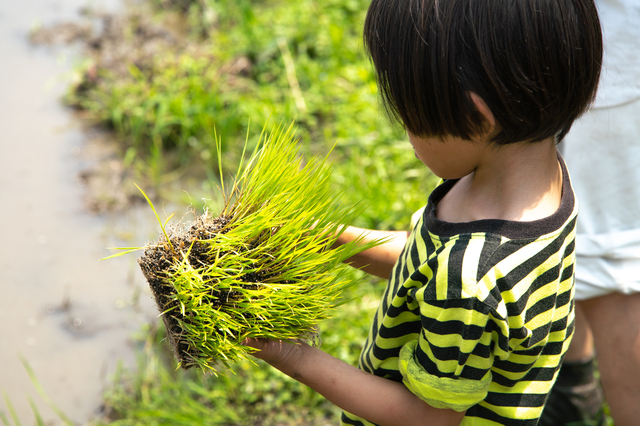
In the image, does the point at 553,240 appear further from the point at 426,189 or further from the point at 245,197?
the point at 426,189

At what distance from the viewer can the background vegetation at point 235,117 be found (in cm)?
210

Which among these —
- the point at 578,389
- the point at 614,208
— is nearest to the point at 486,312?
the point at 614,208

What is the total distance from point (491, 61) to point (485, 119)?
0.31 ft

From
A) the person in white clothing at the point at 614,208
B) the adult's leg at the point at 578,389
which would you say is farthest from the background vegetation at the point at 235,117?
the person in white clothing at the point at 614,208

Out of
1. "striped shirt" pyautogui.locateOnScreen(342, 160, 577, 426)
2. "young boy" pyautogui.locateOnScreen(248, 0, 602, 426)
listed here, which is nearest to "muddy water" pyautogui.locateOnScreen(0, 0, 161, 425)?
"young boy" pyautogui.locateOnScreen(248, 0, 602, 426)

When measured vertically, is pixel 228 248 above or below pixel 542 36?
below

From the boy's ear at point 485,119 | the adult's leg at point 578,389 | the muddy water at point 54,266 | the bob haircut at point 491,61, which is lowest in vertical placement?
the adult's leg at point 578,389

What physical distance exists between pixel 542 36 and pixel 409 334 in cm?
61

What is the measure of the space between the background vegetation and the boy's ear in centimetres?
129

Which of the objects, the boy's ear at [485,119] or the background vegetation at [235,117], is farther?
the background vegetation at [235,117]

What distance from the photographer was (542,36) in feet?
2.81

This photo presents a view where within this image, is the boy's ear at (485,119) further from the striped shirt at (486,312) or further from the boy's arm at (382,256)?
the boy's arm at (382,256)

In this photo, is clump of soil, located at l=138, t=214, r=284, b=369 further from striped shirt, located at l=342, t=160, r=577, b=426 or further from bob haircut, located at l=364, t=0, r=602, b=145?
bob haircut, located at l=364, t=0, r=602, b=145

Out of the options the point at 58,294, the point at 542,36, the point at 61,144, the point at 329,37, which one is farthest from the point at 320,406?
the point at 329,37
